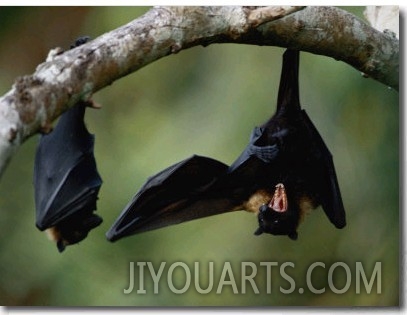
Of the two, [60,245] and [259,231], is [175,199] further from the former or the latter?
[60,245]

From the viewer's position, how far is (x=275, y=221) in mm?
3096

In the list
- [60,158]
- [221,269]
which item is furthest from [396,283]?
[60,158]

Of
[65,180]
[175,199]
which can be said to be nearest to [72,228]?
[65,180]

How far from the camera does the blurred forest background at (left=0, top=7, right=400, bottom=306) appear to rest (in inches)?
127

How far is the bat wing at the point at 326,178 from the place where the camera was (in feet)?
10.4

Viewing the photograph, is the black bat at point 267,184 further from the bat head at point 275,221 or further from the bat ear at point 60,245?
the bat ear at point 60,245

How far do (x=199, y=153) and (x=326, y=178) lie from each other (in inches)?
18.9

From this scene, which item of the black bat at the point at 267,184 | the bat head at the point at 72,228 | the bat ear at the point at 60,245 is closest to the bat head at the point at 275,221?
the black bat at the point at 267,184

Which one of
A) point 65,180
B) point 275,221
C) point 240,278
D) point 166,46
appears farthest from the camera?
point 240,278

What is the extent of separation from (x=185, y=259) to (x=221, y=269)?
0.44ft

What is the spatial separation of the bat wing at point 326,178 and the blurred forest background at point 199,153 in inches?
3.4

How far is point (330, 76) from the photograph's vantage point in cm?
328

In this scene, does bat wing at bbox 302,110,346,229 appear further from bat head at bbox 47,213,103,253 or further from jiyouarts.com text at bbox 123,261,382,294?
bat head at bbox 47,213,103,253

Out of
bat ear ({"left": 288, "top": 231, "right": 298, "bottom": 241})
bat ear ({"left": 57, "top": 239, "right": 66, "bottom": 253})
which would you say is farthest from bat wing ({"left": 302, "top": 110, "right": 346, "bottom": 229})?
bat ear ({"left": 57, "top": 239, "right": 66, "bottom": 253})
